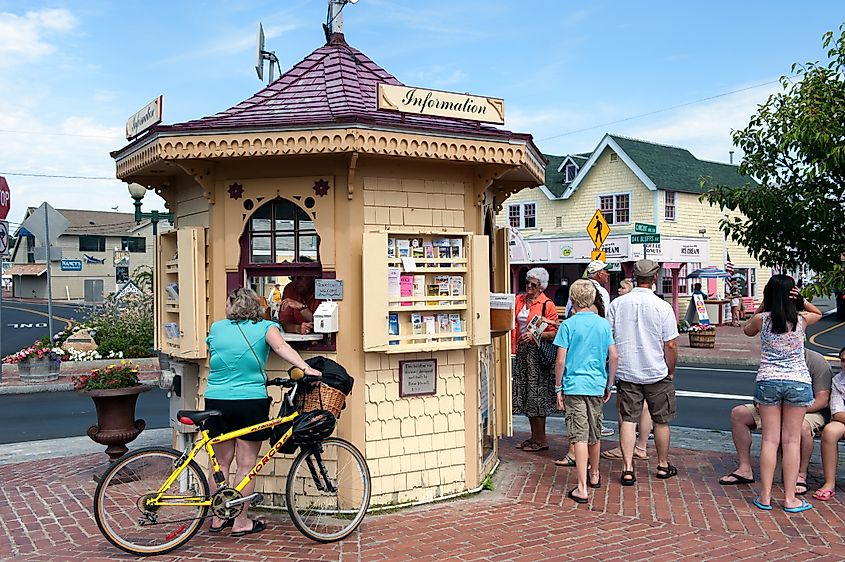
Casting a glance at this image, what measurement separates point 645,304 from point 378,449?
8.62 feet

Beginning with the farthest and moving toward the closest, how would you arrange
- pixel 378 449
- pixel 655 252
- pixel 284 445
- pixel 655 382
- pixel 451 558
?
1. pixel 655 252
2. pixel 655 382
3. pixel 378 449
4. pixel 284 445
5. pixel 451 558

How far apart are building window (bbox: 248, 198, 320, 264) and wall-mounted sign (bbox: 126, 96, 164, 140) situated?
1.07 m

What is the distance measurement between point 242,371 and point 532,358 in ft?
11.4

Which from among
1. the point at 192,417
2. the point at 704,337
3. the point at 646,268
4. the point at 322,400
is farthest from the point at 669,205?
the point at 192,417

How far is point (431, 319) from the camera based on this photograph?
6410mm

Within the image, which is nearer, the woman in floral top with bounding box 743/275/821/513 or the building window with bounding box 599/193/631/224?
the woman in floral top with bounding box 743/275/821/513

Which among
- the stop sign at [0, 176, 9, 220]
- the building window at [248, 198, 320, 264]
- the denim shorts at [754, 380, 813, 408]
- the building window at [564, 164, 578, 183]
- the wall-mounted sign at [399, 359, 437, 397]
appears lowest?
the denim shorts at [754, 380, 813, 408]

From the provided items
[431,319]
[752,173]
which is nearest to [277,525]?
[431,319]

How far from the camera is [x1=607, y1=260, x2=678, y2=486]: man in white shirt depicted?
690 cm

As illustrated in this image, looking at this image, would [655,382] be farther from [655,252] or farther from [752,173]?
[655,252]

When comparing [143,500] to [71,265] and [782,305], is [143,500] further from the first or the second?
[71,265]

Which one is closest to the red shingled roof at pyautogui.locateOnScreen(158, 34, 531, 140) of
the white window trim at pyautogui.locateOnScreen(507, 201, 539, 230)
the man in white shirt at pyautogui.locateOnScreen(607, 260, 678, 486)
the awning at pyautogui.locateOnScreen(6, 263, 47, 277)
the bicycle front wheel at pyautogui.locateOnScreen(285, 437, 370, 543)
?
the man in white shirt at pyautogui.locateOnScreen(607, 260, 678, 486)

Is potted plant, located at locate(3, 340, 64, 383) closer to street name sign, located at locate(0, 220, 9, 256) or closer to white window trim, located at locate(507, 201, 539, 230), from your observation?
street name sign, located at locate(0, 220, 9, 256)

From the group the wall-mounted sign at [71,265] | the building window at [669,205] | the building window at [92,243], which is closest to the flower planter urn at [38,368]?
the building window at [669,205]
